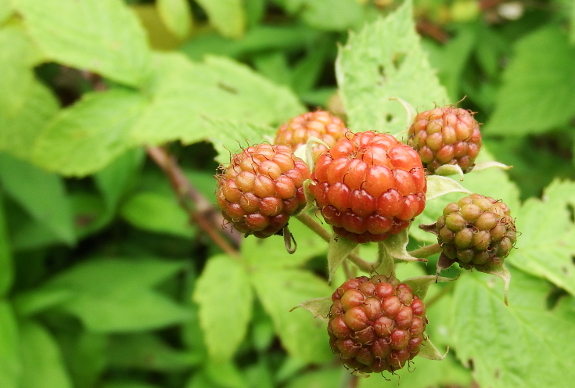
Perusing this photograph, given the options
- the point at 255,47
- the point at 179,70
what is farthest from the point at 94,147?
the point at 255,47

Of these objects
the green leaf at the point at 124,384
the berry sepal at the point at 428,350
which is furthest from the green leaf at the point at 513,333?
the green leaf at the point at 124,384

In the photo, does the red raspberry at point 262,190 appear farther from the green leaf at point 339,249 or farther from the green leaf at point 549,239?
the green leaf at point 549,239

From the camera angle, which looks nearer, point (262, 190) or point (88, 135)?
point (262, 190)

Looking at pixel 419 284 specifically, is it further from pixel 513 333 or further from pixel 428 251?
pixel 513 333

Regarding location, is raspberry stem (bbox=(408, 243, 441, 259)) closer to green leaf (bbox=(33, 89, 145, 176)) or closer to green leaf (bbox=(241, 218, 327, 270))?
green leaf (bbox=(241, 218, 327, 270))

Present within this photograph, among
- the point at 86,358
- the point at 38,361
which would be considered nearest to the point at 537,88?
the point at 86,358

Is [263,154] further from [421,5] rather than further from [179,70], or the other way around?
[421,5]
